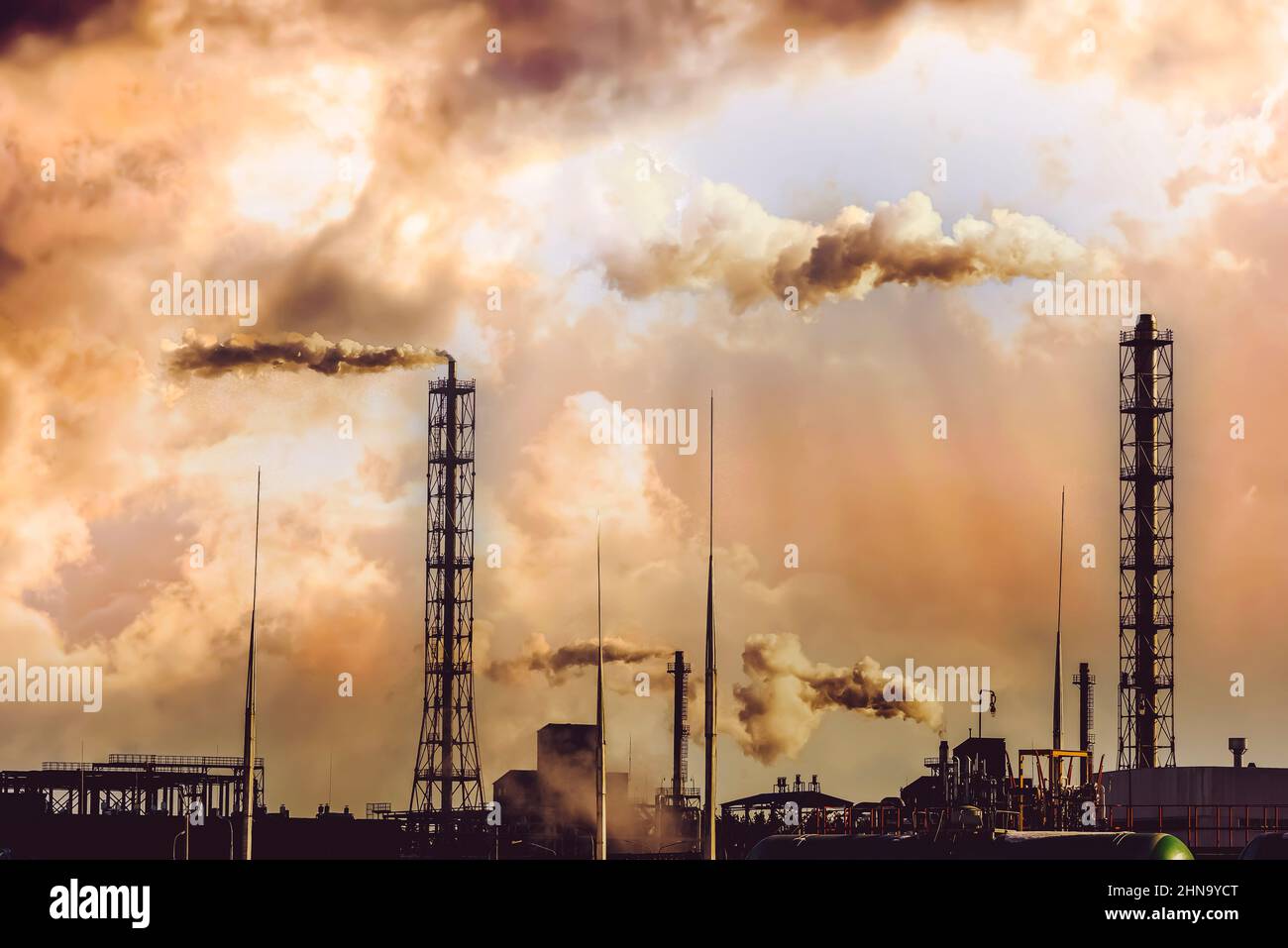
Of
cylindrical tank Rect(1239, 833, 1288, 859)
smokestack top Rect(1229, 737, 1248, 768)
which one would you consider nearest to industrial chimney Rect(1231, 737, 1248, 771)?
smokestack top Rect(1229, 737, 1248, 768)

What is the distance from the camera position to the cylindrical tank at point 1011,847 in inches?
1800

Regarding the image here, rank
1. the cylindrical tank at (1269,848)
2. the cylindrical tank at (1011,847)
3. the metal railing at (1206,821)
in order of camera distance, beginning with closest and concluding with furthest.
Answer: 1. the cylindrical tank at (1011,847)
2. the cylindrical tank at (1269,848)
3. the metal railing at (1206,821)

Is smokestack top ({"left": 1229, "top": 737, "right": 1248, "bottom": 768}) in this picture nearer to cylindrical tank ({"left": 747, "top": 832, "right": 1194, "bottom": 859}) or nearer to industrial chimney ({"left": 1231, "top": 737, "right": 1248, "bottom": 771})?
industrial chimney ({"left": 1231, "top": 737, "right": 1248, "bottom": 771})

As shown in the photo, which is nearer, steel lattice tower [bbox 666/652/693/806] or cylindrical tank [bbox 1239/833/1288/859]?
cylindrical tank [bbox 1239/833/1288/859]

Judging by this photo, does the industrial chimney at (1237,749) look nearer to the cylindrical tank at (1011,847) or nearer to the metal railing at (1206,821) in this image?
the metal railing at (1206,821)

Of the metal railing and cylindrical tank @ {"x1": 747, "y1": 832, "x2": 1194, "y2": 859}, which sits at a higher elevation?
cylindrical tank @ {"x1": 747, "y1": 832, "x2": 1194, "y2": 859}

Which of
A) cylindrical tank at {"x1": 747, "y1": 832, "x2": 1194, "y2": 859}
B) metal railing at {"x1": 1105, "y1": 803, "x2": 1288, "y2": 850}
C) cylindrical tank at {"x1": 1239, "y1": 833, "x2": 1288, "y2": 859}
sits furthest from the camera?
metal railing at {"x1": 1105, "y1": 803, "x2": 1288, "y2": 850}

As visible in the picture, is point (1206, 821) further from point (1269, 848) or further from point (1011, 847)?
point (1011, 847)

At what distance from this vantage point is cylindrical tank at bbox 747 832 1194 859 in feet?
150

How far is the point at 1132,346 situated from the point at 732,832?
34.4 metres

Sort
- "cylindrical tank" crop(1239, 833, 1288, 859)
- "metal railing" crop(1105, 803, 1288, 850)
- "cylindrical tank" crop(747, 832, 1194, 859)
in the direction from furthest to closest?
"metal railing" crop(1105, 803, 1288, 850)
"cylindrical tank" crop(1239, 833, 1288, 859)
"cylindrical tank" crop(747, 832, 1194, 859)

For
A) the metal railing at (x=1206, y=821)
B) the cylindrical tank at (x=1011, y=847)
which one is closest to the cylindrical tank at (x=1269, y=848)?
the cylindrical tank at (x=1011, y=847)

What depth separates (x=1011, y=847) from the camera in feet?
158
